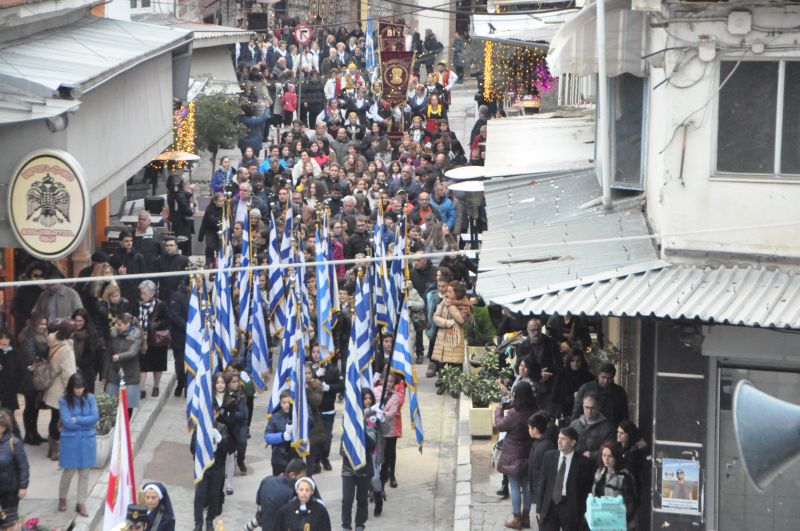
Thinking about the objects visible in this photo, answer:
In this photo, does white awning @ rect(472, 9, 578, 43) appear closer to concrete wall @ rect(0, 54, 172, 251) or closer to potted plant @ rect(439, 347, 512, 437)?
concrete wall @ rect(0, 54, 172, 251)

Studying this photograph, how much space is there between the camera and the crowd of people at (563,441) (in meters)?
14.4

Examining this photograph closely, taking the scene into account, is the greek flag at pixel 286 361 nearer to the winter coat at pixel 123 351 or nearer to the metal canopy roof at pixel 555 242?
the winter coat at pixel 123 351

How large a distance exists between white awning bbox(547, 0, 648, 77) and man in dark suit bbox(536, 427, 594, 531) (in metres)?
4.08

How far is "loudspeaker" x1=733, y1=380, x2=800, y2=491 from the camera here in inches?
223

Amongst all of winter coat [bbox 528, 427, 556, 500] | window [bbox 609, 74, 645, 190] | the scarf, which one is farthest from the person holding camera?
the scarf

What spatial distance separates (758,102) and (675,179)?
106 cm

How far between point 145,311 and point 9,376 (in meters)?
3.04

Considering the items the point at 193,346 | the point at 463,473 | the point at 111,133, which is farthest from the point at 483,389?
the point at 111,133

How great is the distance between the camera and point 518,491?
16406mm

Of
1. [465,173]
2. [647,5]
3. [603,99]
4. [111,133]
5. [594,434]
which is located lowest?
[594,434]

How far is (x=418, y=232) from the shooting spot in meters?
25.7

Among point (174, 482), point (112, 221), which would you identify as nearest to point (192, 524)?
point (174, 482)

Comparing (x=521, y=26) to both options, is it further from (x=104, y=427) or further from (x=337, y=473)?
(x=104, y=427)

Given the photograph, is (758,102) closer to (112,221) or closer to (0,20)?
(0,20)
